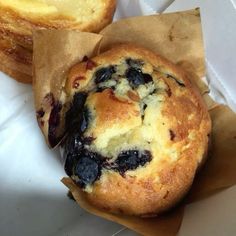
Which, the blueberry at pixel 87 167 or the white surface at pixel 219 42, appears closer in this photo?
the blueberry at pixel 87 167

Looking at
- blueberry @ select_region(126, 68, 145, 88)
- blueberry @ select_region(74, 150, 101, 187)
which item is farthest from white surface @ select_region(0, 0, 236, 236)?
blueberry @ select_region(126, 68, 145, 88)

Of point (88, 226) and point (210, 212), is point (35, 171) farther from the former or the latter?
point (210, 212)

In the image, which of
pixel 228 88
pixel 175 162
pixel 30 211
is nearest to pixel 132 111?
pixel 175 162

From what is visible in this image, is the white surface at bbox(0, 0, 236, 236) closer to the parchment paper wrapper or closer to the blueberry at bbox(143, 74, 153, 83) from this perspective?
the parchment paper wrapper

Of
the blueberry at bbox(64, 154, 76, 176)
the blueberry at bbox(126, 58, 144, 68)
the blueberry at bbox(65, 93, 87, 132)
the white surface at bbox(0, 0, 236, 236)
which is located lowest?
the white surface at bbox(0, 0, 236, 236)

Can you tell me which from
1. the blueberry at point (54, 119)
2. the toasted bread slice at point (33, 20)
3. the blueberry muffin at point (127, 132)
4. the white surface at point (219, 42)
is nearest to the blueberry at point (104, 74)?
the blueberry muffin at point (127, 132)

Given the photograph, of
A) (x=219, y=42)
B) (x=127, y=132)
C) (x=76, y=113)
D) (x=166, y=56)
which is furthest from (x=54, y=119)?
(x=219, y=42)

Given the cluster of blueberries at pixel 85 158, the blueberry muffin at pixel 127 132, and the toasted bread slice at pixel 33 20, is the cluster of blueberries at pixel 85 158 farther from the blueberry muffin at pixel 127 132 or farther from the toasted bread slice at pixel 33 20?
the toasted bread slice at pixel 33 20
